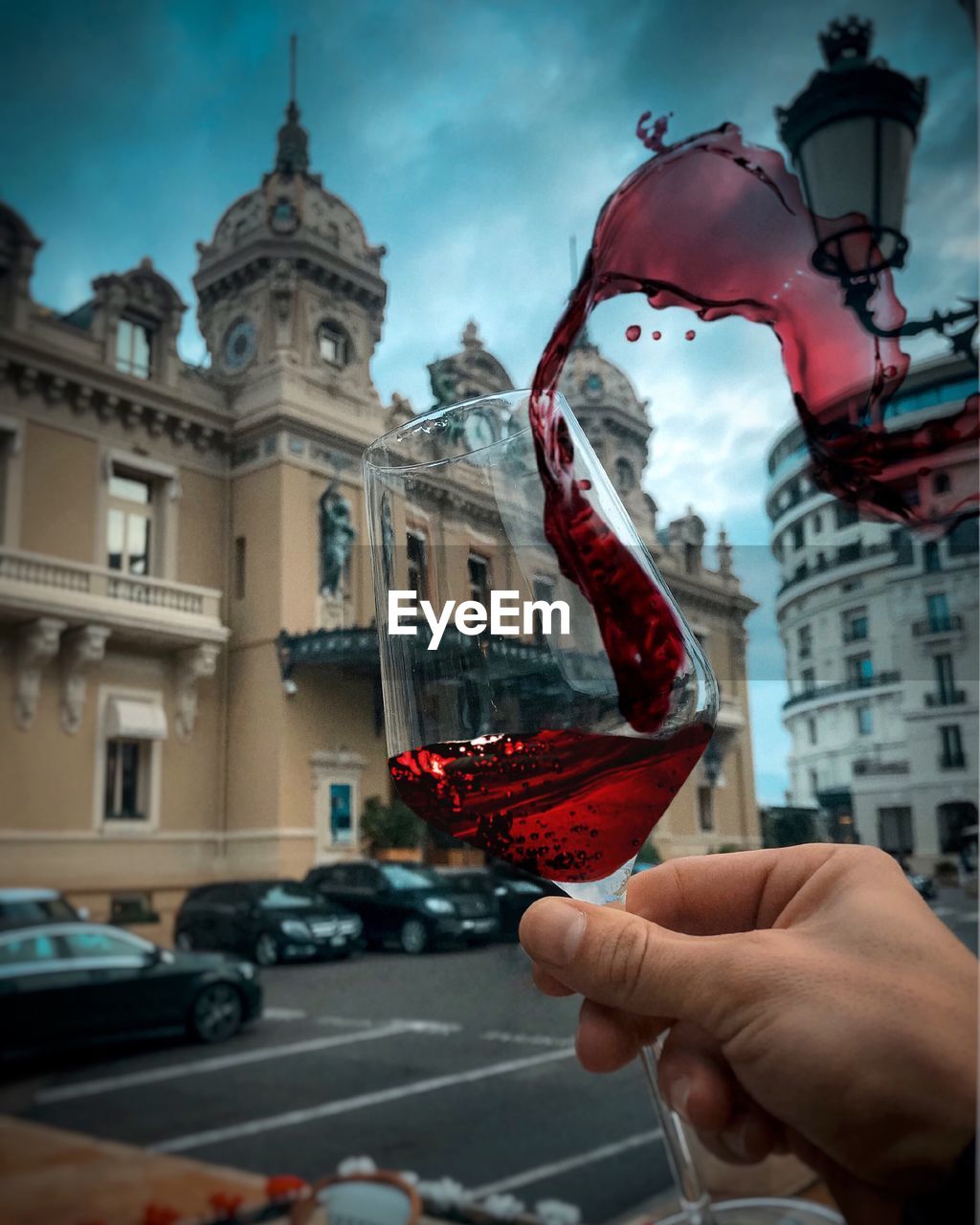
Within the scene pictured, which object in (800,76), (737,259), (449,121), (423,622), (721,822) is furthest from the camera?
(449,121)

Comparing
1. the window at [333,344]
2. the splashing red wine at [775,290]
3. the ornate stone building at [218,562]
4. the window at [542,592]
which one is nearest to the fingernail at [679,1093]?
the window at [542,592]

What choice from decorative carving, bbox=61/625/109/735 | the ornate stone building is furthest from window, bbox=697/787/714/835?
decorative carving, bbox=61/625/109/735

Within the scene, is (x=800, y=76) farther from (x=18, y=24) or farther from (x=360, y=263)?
(x=18, y=24)

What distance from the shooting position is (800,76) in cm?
160

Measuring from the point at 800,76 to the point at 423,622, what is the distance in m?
1.40

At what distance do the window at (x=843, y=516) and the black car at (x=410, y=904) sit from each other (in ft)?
2.80

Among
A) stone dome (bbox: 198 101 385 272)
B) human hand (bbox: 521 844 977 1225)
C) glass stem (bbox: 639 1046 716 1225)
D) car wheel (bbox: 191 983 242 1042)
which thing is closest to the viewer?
human hand (bbox: 521 844 977 1225)

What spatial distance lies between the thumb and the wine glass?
32mm

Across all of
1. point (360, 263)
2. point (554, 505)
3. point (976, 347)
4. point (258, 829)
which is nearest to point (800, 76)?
point (976, 347)

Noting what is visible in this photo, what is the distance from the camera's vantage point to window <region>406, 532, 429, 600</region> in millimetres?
576

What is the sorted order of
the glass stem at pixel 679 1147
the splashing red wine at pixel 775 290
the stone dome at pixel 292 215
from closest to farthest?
the glass stem at pixel 679 1147
the splashing red wine at pixel 775 290
the stone dome at pixel 292 215

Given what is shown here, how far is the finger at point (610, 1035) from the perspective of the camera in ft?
2.10

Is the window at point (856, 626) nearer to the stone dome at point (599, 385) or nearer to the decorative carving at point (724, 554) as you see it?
the decorative carving at point (724, 554)

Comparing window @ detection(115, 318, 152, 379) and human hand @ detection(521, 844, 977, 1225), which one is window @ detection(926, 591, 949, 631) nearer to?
human hand @ detection(521, 844, 977, 1225)
